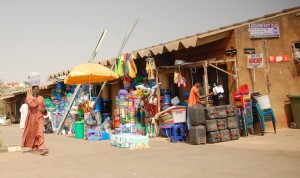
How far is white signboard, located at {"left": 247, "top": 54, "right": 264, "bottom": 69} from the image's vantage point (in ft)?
39.0

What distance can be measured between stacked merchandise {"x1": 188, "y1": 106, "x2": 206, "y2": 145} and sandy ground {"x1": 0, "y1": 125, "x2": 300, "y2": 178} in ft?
0.87

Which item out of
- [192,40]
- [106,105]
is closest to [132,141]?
[192,40]

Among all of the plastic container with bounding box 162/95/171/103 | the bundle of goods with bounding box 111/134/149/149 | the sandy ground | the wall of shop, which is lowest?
the sandy ground

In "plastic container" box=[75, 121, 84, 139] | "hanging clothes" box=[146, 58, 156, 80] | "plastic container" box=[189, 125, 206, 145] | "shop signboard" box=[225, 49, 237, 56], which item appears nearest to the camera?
"plastic container" box=[189, 125, 206, 145]

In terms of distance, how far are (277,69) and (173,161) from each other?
7.24 m

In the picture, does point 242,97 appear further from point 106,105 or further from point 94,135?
point 106,105

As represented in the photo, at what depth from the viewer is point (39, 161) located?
314 inches

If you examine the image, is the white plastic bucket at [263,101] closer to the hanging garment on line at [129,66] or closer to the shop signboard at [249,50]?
the shop signboard at [249,50]

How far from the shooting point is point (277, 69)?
41.1ft

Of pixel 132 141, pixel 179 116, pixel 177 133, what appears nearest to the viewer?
A: pixel 132 141

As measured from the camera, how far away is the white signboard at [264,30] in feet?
39.6

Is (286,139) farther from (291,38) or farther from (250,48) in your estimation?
(291,38)

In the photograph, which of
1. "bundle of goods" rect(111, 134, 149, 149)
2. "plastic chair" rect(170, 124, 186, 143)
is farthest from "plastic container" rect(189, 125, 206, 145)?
"bundle of goods" rect(111, 134, 149, 149)

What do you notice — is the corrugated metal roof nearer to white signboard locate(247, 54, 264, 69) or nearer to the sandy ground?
white signboard locate(247, 54, 264, 69)
